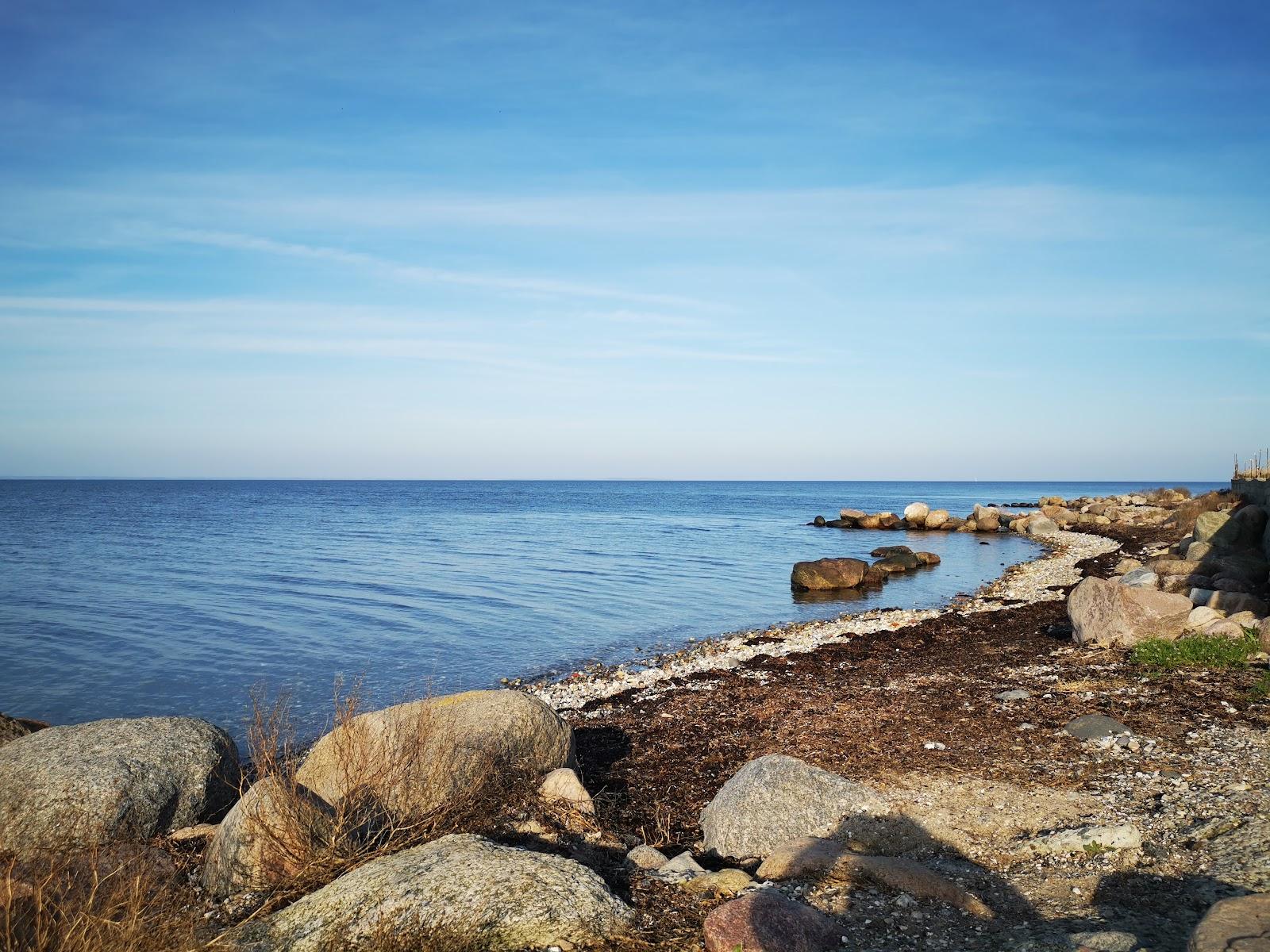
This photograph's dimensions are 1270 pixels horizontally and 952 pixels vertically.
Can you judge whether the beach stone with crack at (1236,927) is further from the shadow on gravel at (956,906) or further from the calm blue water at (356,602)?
the calm blue water at (356,602)

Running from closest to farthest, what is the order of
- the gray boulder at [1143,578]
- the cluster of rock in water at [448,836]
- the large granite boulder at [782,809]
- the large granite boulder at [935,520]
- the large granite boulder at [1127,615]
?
the cluster of rock in water at [448,836] → the large granite boulder at [782,809] → the large granite boulder at [1127,615] → the gray boulder at [1143,578] → the large granite boulder at [935,520]

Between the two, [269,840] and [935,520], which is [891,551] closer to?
[935,520]

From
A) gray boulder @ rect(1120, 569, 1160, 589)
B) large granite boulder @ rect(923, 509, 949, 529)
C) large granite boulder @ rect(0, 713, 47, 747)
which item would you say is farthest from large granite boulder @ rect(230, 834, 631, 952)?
large granite boulder @ rect(923, 509, 949, 529)

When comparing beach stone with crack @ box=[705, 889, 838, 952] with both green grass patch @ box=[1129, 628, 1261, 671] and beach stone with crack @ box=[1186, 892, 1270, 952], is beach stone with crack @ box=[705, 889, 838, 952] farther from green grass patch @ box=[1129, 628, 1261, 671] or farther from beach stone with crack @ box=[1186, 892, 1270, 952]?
green grass patch @ box=[1129, 628, 1261, 671]

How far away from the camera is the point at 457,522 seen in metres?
63.8

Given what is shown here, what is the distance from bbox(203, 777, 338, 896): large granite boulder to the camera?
5898 mm

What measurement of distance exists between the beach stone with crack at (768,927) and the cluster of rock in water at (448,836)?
0.01m

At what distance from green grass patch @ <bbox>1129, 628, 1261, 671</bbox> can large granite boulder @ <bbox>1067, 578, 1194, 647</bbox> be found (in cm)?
66

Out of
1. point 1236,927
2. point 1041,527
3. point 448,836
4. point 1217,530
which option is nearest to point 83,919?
point 448,836

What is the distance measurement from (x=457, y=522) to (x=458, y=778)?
57.6 m

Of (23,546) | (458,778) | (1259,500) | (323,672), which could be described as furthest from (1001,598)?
(23,546)

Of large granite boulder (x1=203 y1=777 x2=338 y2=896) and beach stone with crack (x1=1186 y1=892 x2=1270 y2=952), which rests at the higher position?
beach stone with crack (x1=1186 y1=892 x2=1270 y2=952)

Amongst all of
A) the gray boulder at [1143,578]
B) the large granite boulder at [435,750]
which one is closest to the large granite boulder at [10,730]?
the large granite boulder at [435,750]

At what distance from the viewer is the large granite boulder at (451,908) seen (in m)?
4.86
